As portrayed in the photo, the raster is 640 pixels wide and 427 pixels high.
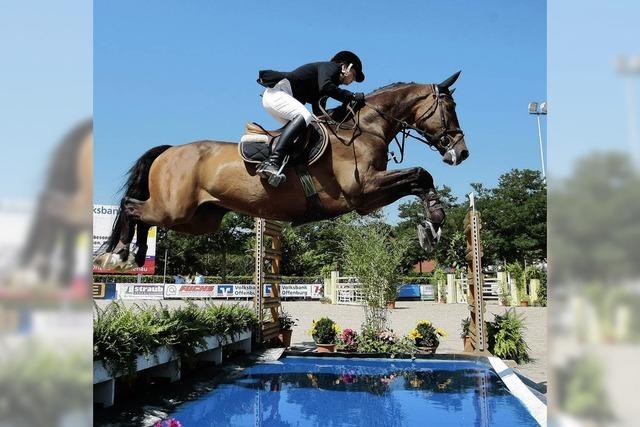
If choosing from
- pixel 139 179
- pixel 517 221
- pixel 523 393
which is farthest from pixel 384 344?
pixel 517 221

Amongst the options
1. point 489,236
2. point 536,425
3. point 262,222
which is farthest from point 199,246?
point 536,425

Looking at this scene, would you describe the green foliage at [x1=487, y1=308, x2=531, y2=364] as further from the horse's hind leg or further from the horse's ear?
the horse's hind leg

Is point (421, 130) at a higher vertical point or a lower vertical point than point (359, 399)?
higher

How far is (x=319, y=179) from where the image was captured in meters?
4.00

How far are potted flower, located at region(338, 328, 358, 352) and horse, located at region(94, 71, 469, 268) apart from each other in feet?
22.2

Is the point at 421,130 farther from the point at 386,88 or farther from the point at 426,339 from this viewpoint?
the point at 426,339

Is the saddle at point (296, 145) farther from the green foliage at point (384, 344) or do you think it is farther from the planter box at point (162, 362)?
the green foliage at point (384, 344)

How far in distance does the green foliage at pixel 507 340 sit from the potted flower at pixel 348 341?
262 centimetres

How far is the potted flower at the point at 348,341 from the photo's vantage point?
35.3 ft

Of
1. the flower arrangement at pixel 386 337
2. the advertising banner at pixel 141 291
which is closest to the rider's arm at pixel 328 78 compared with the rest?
the flower arrangement at pixel 386 337

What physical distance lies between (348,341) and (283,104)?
761 centimetres
